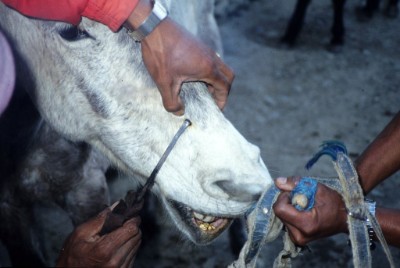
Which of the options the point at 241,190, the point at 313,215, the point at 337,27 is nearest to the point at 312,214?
the point at 313,215

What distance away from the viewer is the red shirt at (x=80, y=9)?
1374 millimetres

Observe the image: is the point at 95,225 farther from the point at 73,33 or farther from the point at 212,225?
the point at 73,33

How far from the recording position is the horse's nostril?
4.79 feet

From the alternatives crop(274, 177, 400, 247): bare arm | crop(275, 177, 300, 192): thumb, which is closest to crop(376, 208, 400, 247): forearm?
crop(274, 177, 400, 247): bare arm

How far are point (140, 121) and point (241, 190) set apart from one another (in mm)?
421

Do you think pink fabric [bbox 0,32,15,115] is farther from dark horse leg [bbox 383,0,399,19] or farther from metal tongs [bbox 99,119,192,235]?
dark horse leg [bbox 383,0,399,19]

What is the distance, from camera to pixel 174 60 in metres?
1.44

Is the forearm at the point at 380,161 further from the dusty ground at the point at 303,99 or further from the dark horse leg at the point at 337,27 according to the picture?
the dark horse leg at the point at 337,27

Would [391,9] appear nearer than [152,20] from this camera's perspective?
No

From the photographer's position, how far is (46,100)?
1.85 metres

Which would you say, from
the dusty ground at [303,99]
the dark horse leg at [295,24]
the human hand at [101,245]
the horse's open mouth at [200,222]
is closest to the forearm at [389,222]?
the horse's open mouth at [200,222]

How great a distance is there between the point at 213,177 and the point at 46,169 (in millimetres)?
1139

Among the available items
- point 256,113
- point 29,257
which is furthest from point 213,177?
point 256,113

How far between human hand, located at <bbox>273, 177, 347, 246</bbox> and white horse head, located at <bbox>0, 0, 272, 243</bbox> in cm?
11
